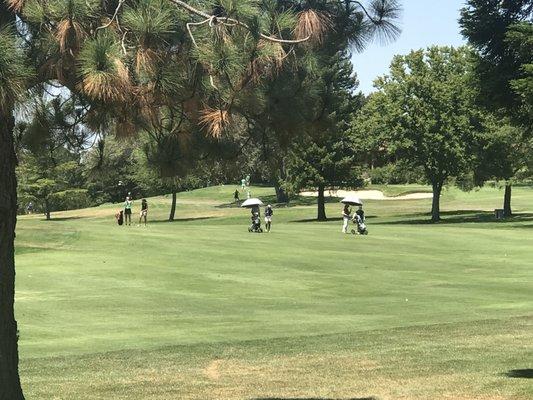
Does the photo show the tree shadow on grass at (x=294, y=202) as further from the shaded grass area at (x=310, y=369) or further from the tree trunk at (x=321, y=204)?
the shaded grass area at (x=310, y=369)

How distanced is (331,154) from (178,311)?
5005 cm

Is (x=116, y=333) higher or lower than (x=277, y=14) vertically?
lower

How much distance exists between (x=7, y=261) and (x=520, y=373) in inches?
292

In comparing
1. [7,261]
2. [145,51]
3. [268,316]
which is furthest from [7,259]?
[268,316]

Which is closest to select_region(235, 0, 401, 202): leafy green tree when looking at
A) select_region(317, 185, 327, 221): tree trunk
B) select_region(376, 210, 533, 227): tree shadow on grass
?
select_region(376, 210, 533, 227): tree shadow on grass

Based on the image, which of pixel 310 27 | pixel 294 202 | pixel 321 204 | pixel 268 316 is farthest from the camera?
pixel 294 202

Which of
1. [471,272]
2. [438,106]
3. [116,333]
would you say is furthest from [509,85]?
[438,106]

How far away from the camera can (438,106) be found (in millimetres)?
61656

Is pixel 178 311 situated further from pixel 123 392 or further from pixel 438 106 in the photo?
pixel 438 106

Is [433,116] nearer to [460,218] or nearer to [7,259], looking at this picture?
[460,218]

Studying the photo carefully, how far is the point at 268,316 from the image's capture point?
61.3ft

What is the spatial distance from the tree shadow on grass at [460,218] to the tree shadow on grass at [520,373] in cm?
4902

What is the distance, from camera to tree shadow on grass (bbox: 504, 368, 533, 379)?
1126 cm

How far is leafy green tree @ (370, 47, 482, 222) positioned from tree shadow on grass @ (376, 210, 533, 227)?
4.92ft
